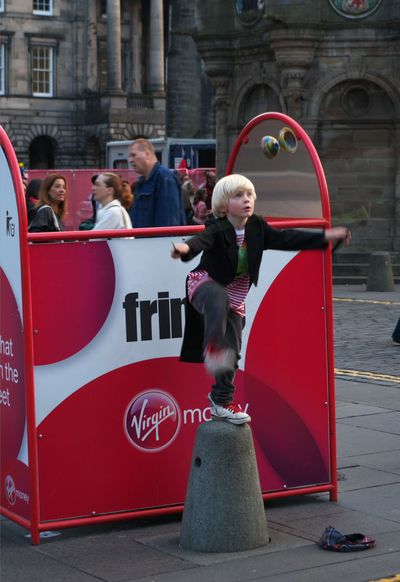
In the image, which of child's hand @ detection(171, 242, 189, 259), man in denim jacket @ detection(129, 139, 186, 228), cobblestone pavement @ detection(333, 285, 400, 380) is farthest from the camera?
cobblestone pavement @ detection(333, 285, 400, 380)

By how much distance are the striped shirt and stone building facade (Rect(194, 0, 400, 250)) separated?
62.0 feet

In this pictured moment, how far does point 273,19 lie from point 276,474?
1878cm

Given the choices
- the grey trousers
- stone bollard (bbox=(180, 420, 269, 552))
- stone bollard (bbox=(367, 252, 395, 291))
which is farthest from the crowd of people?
stone bollard (bbox=(367, 252, 395, 291))

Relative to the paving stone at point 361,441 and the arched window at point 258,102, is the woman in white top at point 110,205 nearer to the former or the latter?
the paving stone at point 361,441

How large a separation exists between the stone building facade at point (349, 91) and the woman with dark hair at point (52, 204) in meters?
15.5

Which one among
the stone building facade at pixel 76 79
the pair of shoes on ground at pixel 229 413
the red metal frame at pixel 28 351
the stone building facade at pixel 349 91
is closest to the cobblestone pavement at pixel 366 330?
the stone building facade at pixel 349 91

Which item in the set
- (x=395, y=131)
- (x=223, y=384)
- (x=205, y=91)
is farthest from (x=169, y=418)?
(x=205, y=91)

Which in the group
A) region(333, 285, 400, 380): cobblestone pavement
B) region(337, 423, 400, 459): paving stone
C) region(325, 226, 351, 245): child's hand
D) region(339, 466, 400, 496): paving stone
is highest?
region(325, 226, 351, 245): child's hand

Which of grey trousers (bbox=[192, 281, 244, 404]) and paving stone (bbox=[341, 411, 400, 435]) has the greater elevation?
grey trousers (bbox=[192, 281, 244, 404])

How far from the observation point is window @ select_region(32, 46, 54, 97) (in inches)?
3541

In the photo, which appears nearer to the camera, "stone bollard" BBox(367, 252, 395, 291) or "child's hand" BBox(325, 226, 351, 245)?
"child's hand" BBox(325, 226, 351, 245)

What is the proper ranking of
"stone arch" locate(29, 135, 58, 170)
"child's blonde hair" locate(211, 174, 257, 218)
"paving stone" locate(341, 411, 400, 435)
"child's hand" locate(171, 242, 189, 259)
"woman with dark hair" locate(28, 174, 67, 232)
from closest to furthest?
"child's hand" locate(171, 242, 189, 259)
"child's blonde hair" locate(211, 174, 257, 218)
"paving stone" locate(341, 411, 400, 435)
"woman with dark hair" locate(28, 174, 67, 232)
"stone arch" locate(29, 135, 58, 170)

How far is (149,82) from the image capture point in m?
92.1

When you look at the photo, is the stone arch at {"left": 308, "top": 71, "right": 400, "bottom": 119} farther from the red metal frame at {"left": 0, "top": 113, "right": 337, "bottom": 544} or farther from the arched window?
the red metal frame at {"left": 0, "top": 113, "right": 337, "bottom": 544}
